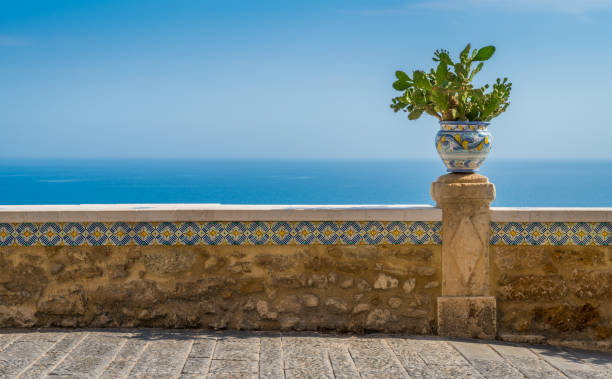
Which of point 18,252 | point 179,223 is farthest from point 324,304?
point 18,252

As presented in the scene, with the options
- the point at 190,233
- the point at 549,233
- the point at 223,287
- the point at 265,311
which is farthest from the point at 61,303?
the point at 549,233

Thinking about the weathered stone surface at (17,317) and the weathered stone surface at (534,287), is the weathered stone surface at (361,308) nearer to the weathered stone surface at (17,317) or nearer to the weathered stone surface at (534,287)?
the weathered stone surface at (534,287)

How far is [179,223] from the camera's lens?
4.74 metres

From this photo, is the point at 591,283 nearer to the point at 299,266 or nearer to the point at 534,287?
the point at 534,287

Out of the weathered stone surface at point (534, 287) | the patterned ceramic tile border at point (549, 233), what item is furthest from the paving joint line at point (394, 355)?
the patterned ceramic tile border at point (549, 233)

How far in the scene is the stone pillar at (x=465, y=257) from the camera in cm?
476

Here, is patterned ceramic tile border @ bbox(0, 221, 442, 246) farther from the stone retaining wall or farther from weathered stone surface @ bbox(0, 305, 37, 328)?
weathered stone surface @ bbox(0, 305, 37, 328)

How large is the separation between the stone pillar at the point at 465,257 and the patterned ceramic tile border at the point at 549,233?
0.13m

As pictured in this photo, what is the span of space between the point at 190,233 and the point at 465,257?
2.04 metres

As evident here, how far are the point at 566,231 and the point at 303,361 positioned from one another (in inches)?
87.1

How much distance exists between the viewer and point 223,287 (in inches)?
188

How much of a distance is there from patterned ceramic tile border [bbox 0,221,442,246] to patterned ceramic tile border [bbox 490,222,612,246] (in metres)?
0.89

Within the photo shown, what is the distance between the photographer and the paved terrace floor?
3.94 m

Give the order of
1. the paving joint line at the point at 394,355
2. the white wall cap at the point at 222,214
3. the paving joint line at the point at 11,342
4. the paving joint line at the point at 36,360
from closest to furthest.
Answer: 1. the paving joint line at the point at 36,360
2. the paving joint line at the point at 394,355
3. the paving joint line at the point at 11,342
4. the white wall cap at the point at 222,214
